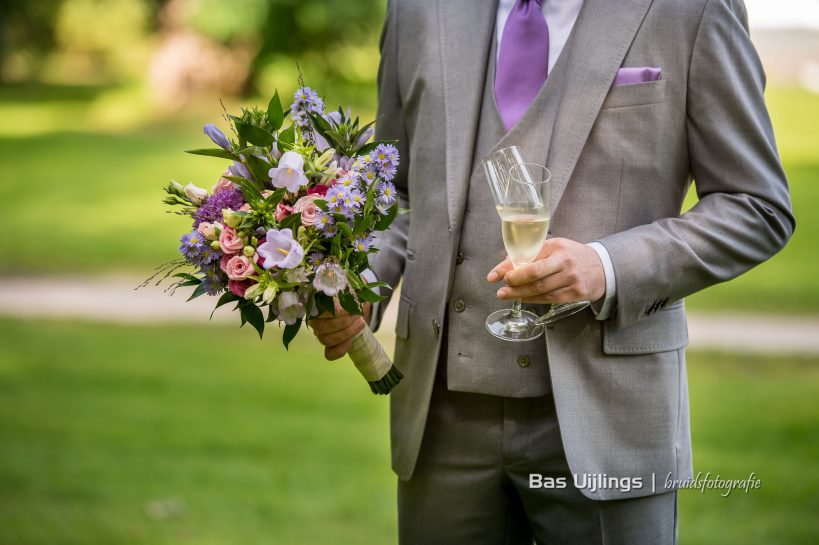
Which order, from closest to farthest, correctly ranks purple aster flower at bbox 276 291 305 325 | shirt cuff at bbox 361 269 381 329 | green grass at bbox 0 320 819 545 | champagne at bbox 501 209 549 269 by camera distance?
champagne at bbox 501 209 549 269, purple aster flower at bbox 276 291 305 325, shirt cuff at bbox 361 269 381 329, green grass at bbox 0 320 819 545

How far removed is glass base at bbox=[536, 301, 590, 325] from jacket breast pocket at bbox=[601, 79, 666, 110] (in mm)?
444

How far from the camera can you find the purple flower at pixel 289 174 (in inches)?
79.1

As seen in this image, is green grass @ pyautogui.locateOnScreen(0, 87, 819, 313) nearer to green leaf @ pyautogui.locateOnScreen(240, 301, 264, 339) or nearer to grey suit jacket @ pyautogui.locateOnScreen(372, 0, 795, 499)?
grey suit jacket @ pyautogui.locateOnScreen(372, 0, 795, 499)

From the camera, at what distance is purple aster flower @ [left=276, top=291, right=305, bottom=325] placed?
6.63ft

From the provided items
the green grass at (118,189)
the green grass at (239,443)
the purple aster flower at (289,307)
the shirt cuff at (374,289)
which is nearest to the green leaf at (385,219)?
the shirt cuff at (374,289)

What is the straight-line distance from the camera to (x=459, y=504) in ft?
7.53

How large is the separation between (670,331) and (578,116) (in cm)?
54

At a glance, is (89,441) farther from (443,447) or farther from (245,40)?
(245,40)

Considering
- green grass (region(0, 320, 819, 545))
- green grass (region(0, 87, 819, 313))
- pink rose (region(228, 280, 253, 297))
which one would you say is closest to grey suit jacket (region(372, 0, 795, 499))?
pink rose (region(228, 280, 253, 297))

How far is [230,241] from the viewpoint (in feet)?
6.60

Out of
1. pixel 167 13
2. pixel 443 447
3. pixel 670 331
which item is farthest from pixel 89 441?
pixel 167 13

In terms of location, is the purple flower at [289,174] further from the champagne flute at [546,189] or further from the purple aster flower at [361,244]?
the champagne flute at [546,189]

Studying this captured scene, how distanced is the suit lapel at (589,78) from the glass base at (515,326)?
25 centimetres

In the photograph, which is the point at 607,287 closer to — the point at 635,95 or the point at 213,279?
the point at 635,95
